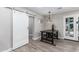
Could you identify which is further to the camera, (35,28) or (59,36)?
(59,36)

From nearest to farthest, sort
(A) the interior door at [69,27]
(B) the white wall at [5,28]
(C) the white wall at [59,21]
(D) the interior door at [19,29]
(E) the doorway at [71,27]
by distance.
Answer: (B) the white wall at [5,28], (D) the interior door at [19,29], (E) the doorway at [71,27], (A) the interior door at [69,27], (C) the white wall at [59,21]

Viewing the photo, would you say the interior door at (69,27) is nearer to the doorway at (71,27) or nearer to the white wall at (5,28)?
the doorway at (71,27)

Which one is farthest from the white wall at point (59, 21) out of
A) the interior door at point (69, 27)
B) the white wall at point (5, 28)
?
the white wall at point (5, 28)

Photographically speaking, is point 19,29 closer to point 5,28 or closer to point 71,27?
point 5,28

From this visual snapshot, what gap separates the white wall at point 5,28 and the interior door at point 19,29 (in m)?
0.28

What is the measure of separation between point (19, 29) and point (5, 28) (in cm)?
87

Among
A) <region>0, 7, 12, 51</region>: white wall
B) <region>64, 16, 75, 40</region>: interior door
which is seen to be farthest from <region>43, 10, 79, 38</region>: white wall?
<region>0, 7, 12, 51</region>: white wall

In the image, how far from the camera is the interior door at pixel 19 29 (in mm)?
3218

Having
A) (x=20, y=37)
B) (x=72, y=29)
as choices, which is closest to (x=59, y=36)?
(x=72, y=29)

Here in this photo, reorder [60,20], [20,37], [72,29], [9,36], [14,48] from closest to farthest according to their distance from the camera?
[9,36], [14,48], [20,37], [72,29], [60,20]

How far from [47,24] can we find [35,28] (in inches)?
72.6
